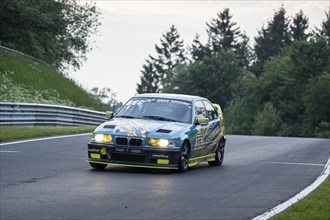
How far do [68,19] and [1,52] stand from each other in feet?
49.7

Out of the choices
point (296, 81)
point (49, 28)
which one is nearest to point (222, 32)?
point (296, 81)

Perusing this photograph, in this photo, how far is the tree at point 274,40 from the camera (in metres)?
137

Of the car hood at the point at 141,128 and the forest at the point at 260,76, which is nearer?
the car hood at the point at 141,128

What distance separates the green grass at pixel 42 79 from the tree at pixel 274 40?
8970cm

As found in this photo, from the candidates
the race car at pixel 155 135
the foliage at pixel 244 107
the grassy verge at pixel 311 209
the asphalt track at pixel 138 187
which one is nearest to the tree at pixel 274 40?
the foliage at pixel 244 107

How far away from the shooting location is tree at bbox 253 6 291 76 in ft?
448

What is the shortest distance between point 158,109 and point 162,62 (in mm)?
134391

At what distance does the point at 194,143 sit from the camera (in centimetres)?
1622

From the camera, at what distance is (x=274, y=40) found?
137 meters

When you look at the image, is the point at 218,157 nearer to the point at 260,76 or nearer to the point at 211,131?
the point at 211,131

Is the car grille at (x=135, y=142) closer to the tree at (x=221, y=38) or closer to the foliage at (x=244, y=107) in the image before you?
the foliage at (x=244, y=107)

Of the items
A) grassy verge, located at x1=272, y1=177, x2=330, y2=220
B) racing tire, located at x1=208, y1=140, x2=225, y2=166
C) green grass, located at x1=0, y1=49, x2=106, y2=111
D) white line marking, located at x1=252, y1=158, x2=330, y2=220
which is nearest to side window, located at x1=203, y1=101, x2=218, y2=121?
racing tire, located at x1=208, y1=140, x2=225, y2=166

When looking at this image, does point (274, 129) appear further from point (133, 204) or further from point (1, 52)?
point (133, 204)

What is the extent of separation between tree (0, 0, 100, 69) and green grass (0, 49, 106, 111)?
404 cm
